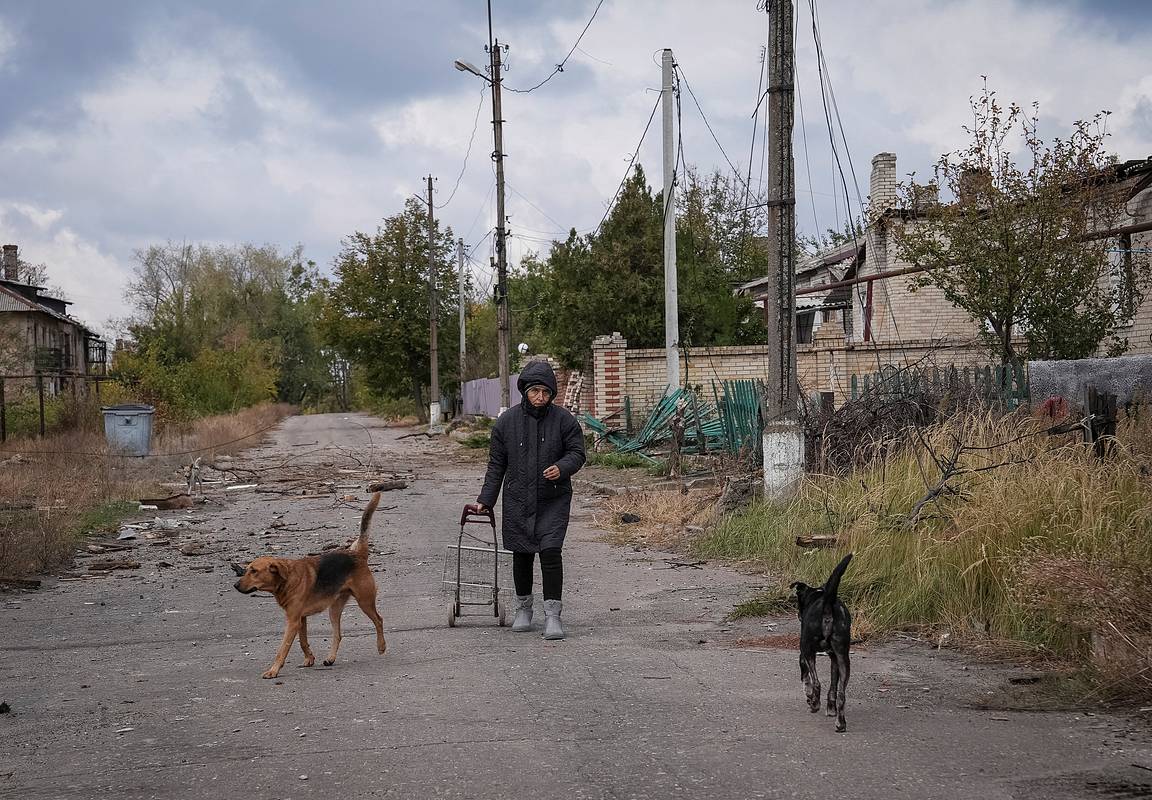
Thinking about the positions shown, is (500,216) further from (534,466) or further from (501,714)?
(501,714)

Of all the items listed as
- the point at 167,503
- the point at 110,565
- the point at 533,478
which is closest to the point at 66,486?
the point at 167,503

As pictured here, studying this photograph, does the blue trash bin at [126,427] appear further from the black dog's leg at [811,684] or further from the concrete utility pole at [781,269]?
the black dog's leg at [811,684]

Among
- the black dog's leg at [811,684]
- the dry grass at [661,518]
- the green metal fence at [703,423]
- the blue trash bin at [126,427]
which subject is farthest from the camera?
the blue trash bin at [126,427]

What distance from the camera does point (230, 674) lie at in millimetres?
6629

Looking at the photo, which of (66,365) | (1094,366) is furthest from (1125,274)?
(66,365)

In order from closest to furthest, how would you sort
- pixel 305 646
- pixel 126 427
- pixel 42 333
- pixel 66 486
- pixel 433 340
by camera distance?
pixel 305 646
pixel 66 486
pixel 126 427
pixel 433 340
pixel 42 333

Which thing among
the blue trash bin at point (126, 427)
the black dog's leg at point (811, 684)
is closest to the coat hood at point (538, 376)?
the black dog's leg at point (811, 684)

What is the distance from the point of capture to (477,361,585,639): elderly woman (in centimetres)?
780

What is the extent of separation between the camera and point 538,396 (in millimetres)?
7945

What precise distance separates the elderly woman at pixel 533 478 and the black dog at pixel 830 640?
2.53 meters

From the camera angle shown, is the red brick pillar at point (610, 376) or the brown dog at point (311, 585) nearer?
the brown dog at point (311, 585)

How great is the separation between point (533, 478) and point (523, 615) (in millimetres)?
973

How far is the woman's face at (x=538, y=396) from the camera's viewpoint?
7945mm

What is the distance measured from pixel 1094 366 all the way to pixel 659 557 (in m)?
6.68
